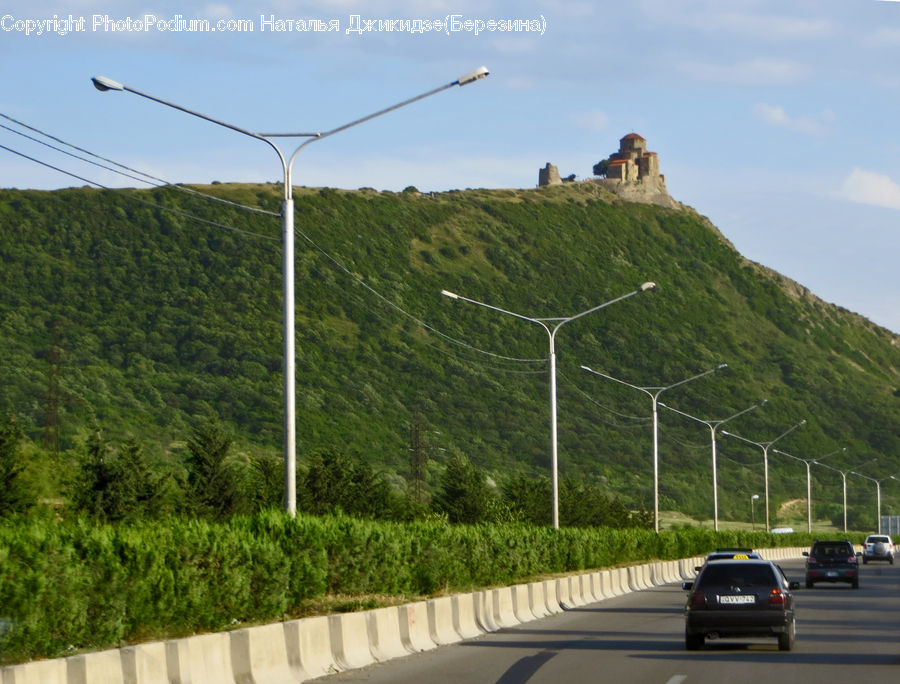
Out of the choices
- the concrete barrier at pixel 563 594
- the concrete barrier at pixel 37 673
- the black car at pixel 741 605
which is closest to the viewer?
the concrete barrier at pixel 37 673

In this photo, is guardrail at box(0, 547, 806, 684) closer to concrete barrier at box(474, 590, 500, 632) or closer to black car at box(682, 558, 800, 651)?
concrete barrier at box(474, 590, 500, 632)

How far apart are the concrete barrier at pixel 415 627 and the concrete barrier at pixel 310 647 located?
9.63 feet

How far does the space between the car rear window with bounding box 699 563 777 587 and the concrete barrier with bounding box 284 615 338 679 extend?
6.32 m

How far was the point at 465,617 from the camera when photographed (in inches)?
879

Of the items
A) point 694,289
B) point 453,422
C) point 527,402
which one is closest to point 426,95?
point 453,422

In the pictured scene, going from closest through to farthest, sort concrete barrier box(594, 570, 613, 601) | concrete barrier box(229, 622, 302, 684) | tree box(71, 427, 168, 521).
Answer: concrete barrier box(229, 622, 302, 684) < concrete barrier box(594, 570, 613, 601) < tree box(71, 427, 168, 521)

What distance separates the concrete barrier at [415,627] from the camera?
18970 millimetres

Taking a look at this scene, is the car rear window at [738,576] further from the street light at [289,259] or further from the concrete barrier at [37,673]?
the concrete barrier at [37,673]

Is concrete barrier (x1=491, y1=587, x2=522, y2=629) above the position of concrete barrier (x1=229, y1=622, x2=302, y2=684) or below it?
below

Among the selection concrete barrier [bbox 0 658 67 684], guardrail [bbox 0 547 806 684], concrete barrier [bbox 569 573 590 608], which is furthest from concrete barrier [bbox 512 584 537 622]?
concrete barrier [bbox 0 658 67 684]

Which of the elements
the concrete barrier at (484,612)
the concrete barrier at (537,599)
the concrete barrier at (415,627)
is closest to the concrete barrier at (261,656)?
the concrete barrier at (415,627)

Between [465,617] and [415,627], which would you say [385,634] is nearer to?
[415,627]

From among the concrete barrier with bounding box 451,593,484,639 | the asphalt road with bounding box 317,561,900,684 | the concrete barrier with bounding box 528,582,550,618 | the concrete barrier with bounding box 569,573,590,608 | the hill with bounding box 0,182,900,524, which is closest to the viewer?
the asphalt road with bounding box 317,561,900,684

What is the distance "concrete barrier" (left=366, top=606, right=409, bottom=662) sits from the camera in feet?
57.7
